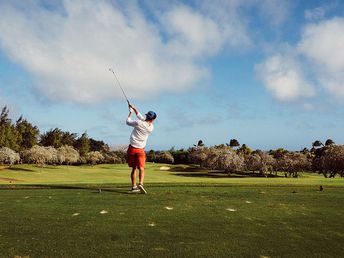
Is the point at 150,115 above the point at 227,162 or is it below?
above

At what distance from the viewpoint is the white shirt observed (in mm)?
11867

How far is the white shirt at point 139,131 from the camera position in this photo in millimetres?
11867

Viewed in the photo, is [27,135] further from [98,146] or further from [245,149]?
[245,149]

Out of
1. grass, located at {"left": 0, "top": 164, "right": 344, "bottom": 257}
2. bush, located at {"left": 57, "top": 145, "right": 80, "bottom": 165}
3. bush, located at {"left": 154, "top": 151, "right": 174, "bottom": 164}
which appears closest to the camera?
grass, located at {"left": 0, "top": 164, "right": 344, "bottom": 257}

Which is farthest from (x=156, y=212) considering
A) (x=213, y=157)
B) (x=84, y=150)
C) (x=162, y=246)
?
(x=84, y=150)

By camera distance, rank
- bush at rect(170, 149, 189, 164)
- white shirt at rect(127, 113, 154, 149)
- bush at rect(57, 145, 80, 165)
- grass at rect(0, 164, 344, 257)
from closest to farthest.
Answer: grass at rect(0, 164, 344, 257), white shirt at rect(127, 113, 154, 149), bush at rect(57, 145, 80, 165), bush at rect(170, 149, 189, 164)

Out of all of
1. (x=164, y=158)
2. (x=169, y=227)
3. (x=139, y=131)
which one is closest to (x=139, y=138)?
(x=139, y=131)

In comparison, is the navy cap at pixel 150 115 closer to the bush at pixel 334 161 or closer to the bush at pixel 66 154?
the bush at pixel 334 161

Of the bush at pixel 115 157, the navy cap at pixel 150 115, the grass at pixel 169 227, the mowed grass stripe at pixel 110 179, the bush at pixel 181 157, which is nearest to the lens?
the grass at pixel 169 227

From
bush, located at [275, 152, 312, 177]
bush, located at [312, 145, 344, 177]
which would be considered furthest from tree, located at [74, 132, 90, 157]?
bush, located at [312, 145, 344, 177]

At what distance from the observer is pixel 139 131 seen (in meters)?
12.0

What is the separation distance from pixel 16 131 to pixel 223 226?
8683cm

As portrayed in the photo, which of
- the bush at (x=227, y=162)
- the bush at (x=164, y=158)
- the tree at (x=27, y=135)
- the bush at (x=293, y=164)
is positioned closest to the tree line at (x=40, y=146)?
the tree at (x=27, y=135)

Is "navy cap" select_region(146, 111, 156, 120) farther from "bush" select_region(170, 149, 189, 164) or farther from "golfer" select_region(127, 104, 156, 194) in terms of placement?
"bush" select_region(170, 149, 189, 164)
